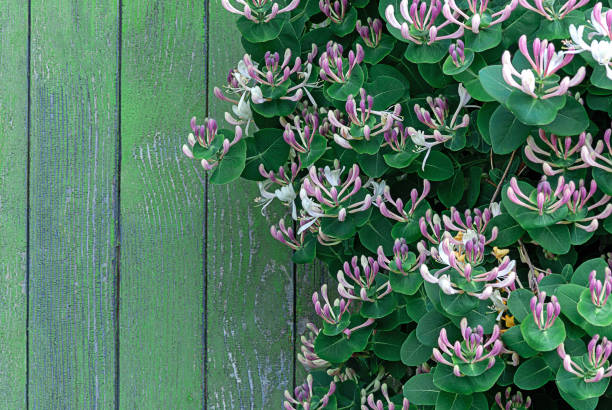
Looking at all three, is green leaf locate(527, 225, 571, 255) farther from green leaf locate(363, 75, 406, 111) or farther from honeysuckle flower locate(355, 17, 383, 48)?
honeysuckle flower locate(355, 17, 383, 48)

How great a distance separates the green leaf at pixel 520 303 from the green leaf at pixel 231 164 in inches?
17.9

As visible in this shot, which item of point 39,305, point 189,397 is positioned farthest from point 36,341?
point 189,397

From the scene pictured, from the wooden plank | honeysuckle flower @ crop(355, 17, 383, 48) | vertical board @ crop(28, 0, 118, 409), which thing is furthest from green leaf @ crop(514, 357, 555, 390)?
the wooden plank

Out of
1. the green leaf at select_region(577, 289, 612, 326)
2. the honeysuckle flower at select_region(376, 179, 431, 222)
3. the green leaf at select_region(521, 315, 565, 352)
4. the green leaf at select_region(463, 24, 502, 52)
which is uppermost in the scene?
the green leaf at select_region(463, 24, 502, 52)

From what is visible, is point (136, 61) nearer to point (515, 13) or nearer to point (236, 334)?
point (236, 334)

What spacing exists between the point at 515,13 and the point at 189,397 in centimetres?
98

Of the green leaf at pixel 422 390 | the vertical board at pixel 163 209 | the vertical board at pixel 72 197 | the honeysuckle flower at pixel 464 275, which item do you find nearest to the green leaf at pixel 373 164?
the honeysuckle flower at pixel 464 275

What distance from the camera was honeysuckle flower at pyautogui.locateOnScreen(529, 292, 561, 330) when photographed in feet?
2.83

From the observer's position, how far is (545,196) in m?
0.93

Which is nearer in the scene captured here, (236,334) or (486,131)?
(486,131)

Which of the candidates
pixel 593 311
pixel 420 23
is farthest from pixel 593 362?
pixel 420 23

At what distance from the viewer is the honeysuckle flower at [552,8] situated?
36.9 inches

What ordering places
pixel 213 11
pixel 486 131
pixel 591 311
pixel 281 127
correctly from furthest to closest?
pixel 213 11, pixel 281 127, pixel 486 131, pixel 591 311

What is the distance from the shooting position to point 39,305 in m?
1.48
